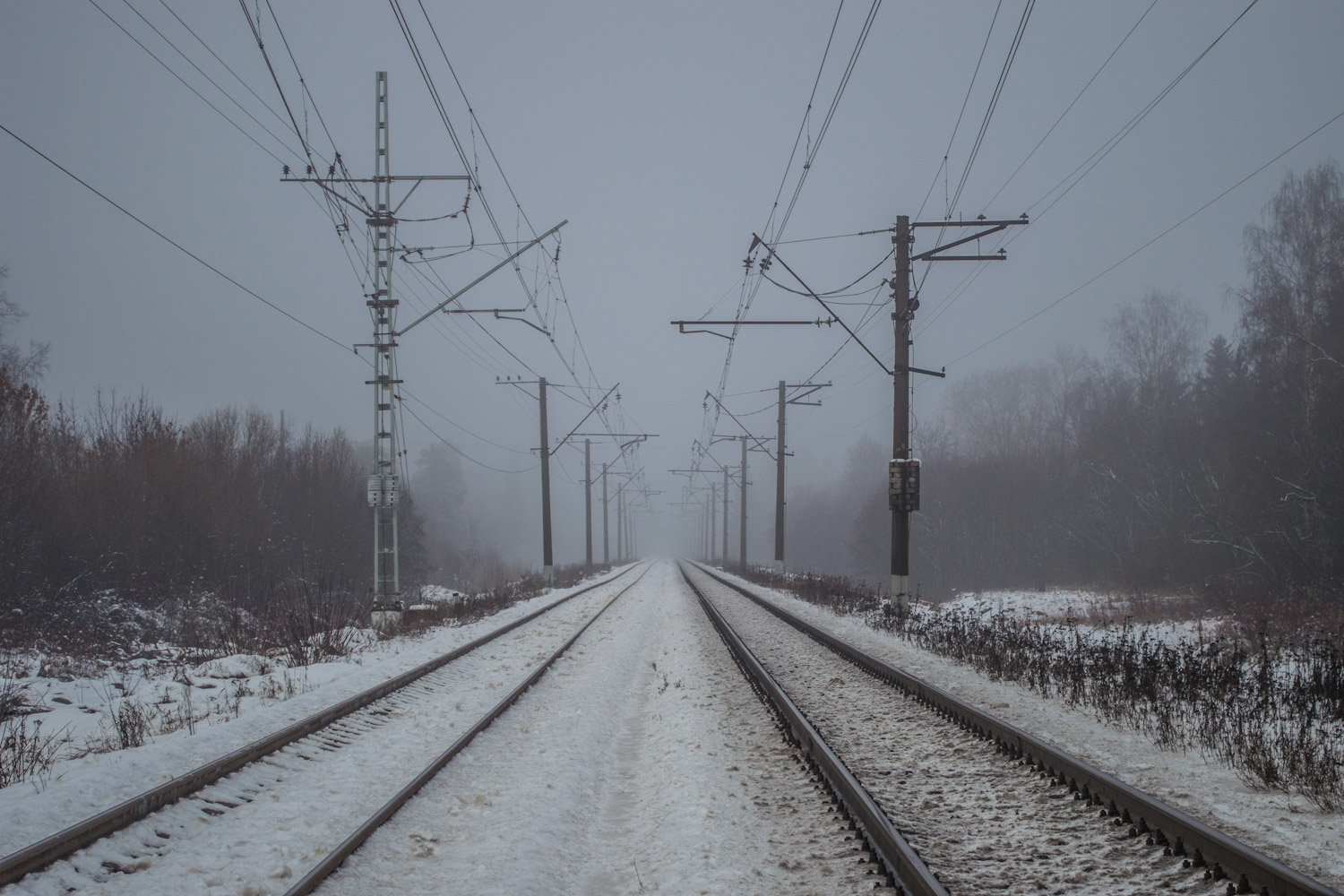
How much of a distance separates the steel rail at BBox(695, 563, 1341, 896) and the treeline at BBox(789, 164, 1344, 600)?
14163mm

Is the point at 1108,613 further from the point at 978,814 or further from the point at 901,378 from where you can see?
the point at 978,814

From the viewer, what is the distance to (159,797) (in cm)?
461

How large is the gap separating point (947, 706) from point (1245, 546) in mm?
20274

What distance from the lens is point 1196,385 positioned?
33.0m

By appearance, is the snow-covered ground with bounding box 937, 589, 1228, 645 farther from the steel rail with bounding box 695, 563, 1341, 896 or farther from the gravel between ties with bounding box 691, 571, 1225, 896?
the gravel between ties with bounding box 691, 571, 1225, 896

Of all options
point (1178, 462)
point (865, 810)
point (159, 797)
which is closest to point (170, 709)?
point (159, 797)

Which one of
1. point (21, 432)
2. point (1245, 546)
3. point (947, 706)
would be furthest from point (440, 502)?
point (947, 706)

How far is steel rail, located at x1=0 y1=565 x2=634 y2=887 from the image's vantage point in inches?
145

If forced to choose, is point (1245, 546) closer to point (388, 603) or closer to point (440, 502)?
point (388, 603)

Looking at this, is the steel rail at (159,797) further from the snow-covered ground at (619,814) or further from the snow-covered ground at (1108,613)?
the snow-covered ground at (1108,613)

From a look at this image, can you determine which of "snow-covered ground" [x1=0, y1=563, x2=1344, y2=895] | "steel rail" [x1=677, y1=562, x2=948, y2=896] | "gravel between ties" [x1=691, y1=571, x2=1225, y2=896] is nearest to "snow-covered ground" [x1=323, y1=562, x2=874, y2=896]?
"snow-covered ground" [x1=0, y1=563, x2=1344, y2=895]


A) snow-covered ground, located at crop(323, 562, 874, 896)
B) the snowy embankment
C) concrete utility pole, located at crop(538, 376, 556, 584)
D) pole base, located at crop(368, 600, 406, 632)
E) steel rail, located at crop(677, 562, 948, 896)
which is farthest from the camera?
concrete utility pole, located at crop(538, 376, 556, 584)

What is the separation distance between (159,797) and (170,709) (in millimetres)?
3927

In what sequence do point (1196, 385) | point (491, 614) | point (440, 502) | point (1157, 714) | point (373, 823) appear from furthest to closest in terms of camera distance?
point (440, 502) < point (1196, 385) < point (491, 614) < point (1157, 714) < point (373, 823)
